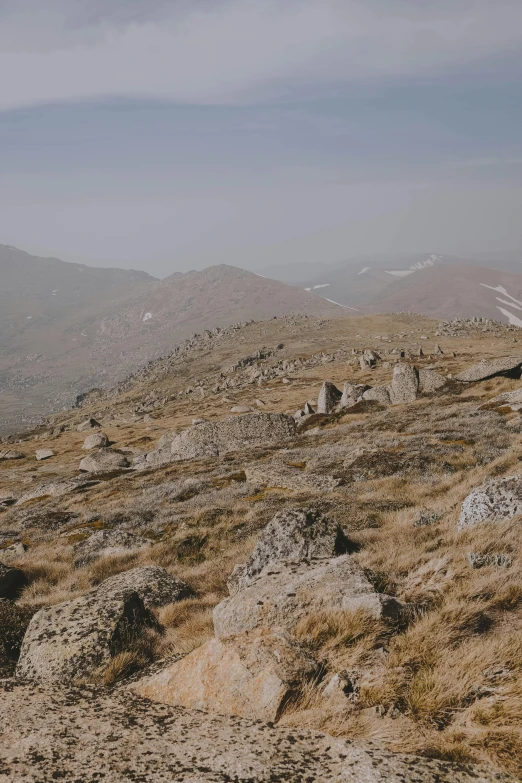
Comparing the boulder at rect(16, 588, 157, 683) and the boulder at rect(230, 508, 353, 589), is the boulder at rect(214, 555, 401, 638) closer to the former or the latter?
the boulder at rect(16, 588, 157, 683)

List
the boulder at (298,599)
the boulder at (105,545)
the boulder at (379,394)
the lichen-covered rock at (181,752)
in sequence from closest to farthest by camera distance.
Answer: the lichen-covered rock at (181,752), the boulder at (298,599), the boulder at (105,545), the boulder at (379,394)

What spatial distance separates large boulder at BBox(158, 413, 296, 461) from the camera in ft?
142

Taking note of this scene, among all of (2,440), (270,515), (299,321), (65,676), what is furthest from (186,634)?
(299,321)

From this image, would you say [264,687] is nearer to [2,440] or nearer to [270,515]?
[270,515]

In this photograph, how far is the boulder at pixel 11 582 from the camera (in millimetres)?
12852

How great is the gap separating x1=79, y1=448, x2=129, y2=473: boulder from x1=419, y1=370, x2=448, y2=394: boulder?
120 ft

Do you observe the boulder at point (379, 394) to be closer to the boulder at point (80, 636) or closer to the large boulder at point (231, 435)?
the large boulder at point (231, 435)

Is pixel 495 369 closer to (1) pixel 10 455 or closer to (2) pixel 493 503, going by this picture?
(2) pixel 493 503

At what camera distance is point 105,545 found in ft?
54.5

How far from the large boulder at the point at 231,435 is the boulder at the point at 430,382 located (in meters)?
17.4

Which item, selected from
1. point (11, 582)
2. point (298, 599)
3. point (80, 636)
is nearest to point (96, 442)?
point (11, 582)

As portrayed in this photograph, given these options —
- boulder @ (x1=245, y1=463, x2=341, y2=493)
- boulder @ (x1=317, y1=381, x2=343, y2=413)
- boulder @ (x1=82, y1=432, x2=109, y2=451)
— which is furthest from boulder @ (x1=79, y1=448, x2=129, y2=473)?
boulder @ (x1=245, y1=463, x2=341, y2=493)

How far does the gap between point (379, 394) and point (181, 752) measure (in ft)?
169

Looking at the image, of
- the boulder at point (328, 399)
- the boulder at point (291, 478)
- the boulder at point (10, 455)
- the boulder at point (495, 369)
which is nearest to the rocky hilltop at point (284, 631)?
the boulder at point (291, 478)
